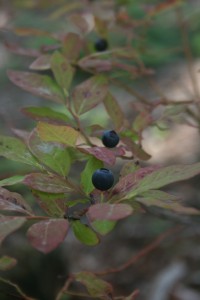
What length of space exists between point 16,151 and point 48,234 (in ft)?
0.61

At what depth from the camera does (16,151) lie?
0.70 meters

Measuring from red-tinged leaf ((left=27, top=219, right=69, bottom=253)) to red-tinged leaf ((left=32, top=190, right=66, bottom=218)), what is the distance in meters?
0.07

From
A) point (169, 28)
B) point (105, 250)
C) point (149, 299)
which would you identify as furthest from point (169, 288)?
point (169, 28)

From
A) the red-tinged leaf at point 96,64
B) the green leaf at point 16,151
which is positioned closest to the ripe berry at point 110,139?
the green leaf at point 16,151

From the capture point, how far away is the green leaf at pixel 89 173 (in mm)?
678

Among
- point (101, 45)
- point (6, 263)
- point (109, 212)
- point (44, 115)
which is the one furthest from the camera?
point (101, 45)

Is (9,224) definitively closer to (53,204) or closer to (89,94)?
(53,204)

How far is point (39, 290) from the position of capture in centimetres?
210

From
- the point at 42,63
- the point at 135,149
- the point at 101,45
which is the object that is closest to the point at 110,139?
the point at 135,149

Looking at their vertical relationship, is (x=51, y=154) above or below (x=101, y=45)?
below

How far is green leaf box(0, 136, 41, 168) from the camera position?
0.68 metres

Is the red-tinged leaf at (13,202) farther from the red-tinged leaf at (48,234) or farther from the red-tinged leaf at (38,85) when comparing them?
the red-tinged leaf at (38,85)

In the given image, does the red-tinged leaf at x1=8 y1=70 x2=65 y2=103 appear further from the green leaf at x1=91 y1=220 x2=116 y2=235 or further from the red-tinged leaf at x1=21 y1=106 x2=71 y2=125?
the green leaf at x1=91 y1=220 x2=116 y2=235

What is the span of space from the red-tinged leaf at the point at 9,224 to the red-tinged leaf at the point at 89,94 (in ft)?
1.00
